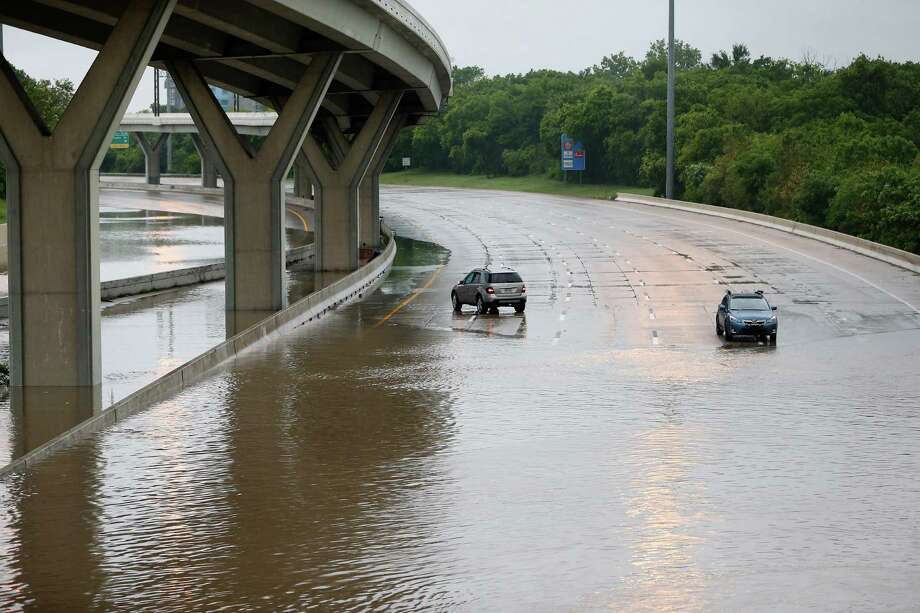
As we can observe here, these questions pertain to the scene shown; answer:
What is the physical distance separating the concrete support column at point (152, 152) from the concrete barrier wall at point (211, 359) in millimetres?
96878

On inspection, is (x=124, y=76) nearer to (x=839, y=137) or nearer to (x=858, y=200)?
(x=858, y=200)

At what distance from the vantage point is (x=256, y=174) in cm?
4362

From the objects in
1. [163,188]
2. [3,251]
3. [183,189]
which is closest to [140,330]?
[3,251]

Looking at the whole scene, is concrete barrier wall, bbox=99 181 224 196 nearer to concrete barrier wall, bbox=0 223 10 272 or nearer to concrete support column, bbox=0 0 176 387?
concrete barrier wall, bbox=0 223 10 272

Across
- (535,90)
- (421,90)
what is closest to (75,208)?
(421,90)

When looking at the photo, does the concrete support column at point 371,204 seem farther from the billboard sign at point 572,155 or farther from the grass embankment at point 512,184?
the billboard sign at point 572,155

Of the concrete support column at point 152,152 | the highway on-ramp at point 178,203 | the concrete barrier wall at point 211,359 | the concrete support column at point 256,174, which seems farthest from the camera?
the concrete support column at point 152,152

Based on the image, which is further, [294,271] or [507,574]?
[294,271]

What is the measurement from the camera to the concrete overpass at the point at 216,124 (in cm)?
2715

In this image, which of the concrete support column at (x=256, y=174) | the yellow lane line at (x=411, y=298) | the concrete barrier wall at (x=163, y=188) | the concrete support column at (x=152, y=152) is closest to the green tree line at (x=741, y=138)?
the yellow lane line at (x=411, y=298)

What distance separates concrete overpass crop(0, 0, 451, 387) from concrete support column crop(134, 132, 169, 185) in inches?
3159

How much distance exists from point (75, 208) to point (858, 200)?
197 ft

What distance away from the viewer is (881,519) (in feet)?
56.7

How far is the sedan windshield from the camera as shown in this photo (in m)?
38.8
